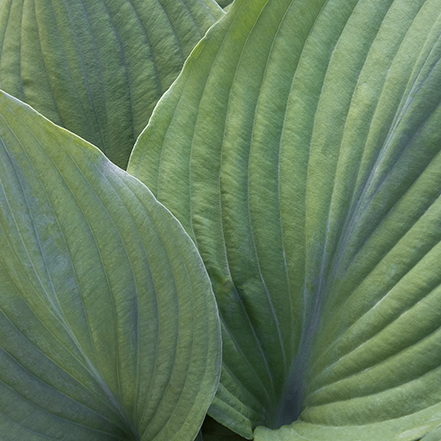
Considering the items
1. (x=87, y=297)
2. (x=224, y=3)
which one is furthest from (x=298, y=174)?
(x=224, y=3)

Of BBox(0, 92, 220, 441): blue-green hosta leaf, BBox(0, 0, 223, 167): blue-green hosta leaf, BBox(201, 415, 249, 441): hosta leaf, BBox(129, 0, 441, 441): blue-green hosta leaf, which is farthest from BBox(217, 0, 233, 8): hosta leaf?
BBox(201, 415, 249, 441): hosta leaf

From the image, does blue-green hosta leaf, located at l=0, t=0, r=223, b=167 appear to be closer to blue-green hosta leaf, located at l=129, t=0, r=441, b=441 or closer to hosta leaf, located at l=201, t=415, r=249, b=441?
blue-green hosta leaf, located at l=129, t=0, r=441, b=441

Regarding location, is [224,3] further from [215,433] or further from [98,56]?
[215,433]

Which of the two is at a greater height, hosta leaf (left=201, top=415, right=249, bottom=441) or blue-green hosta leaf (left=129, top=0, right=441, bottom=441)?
blue-green hosta leaf (left=129, top=0, right=441, bottom=441)

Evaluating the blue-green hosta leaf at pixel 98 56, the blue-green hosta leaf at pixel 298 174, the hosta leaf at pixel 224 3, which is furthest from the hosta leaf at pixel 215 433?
the hosta leaf at pixel 224 3

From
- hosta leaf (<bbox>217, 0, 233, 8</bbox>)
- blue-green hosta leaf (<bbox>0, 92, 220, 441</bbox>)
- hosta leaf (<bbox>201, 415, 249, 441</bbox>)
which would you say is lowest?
hosta leaf (<bbox>201, 415, 249, 441</bbox>)

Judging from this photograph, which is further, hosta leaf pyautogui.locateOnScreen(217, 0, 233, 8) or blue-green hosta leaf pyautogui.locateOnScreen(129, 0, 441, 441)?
hosta leaf pyautogui.locateOnScreen(217, 0, 233, 8)

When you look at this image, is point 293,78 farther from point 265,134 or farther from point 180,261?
point 180,261
